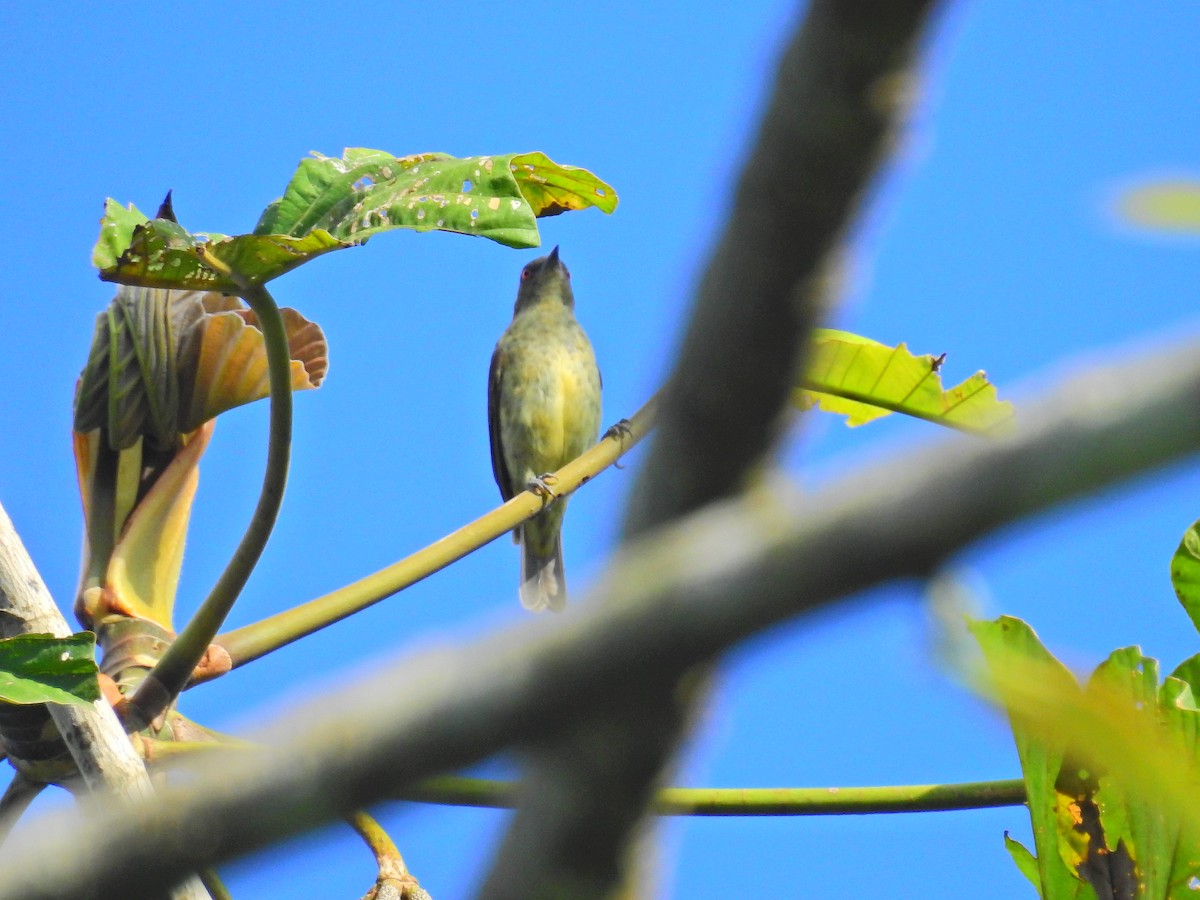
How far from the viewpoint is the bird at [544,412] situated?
7562mm

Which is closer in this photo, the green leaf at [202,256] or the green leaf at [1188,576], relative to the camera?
the green leaf at [202,256]

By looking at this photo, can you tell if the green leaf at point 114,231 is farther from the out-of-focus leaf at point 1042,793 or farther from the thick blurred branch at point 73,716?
the out-of-focus leaf at point 1042,793

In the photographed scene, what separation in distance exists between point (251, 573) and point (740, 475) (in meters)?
2.05

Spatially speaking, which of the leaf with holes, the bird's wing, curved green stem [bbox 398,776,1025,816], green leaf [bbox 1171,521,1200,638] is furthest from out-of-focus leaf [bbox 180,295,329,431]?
the bird's wing

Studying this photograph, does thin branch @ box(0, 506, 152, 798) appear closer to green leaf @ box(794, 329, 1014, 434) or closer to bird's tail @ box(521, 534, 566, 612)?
green leaf @ box(794, 329, 1014, 434)

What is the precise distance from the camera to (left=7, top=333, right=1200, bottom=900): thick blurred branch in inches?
20.8

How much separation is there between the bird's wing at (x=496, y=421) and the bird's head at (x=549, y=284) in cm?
40

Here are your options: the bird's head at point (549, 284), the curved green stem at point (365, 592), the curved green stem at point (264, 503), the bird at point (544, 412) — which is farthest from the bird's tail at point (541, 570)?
the curved green stem at point (264, 503)

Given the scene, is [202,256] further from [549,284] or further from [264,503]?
[549,284]

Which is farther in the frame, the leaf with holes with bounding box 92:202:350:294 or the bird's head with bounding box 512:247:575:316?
the bird's head with bounding box 512:247:575:316

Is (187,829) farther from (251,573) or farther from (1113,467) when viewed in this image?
(251,573)

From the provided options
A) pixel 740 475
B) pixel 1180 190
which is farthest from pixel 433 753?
pixel 1180 190

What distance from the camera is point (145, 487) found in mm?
3361

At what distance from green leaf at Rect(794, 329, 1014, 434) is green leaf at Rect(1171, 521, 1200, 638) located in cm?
71
